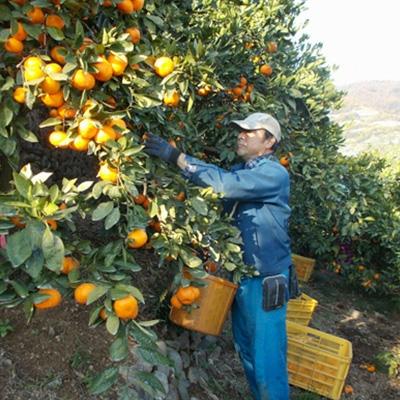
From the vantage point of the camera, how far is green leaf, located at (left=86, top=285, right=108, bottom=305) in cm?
133

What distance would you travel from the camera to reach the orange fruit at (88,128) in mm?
1491

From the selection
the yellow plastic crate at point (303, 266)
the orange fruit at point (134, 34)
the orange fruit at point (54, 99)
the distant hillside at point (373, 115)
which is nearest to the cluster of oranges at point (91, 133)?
the orange fruit at point (54, 99)

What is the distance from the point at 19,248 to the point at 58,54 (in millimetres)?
696

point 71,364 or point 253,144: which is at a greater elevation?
point 253,144

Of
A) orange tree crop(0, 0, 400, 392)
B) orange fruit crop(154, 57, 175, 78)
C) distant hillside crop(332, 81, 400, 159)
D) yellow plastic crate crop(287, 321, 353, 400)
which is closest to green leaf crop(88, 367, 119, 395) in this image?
orange tree crop(0, 0, 400, 392)

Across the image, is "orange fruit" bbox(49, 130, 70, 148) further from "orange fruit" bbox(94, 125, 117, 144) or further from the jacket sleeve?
the jacket sleeve

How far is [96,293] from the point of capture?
135cm

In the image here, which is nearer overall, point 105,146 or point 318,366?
point 105,146

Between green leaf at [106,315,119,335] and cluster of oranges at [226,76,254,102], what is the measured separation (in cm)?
210

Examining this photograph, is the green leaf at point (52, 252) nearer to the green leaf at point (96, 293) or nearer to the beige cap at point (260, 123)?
the green leaf at point (96, 293)

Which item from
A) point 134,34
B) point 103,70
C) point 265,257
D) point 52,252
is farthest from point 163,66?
point 265,257

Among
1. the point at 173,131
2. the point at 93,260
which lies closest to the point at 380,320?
the point at 173,131

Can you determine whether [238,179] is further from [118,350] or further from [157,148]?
[118,350]

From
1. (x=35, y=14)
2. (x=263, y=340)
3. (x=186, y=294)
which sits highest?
(x=35, y=14)
